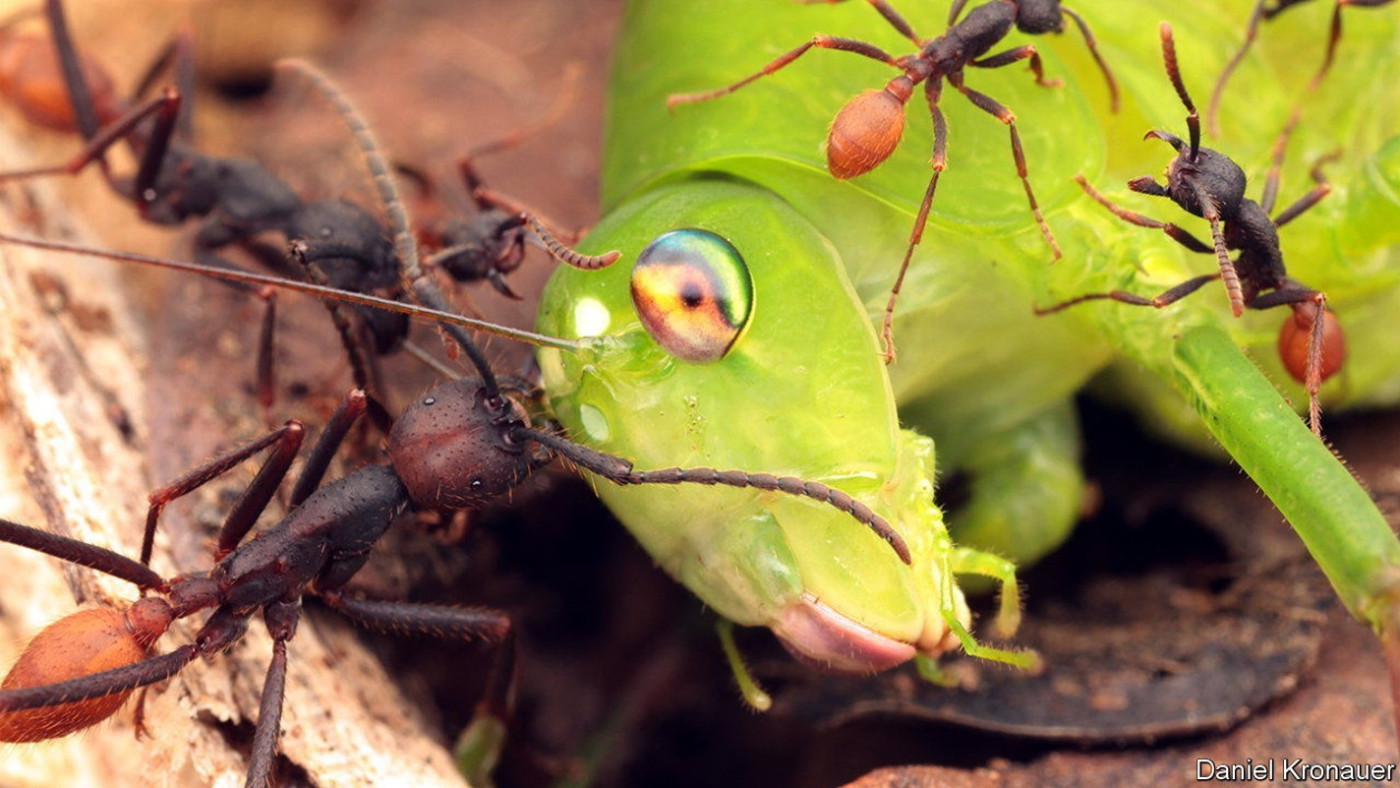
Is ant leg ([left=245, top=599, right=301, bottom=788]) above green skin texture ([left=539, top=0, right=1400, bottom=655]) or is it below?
below

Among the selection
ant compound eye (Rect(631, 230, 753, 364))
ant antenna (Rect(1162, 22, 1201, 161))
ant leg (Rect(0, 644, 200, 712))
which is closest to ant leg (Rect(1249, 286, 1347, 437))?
ant antenna (Rect(1162, 22, 1201, 161))

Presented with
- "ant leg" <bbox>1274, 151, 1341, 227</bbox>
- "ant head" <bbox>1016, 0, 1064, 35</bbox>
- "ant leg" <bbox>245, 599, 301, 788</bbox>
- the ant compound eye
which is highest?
"ant head" <bbox>1016, 0, 1064, 35</bbox>

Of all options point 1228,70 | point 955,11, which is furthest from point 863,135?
point 1228,70

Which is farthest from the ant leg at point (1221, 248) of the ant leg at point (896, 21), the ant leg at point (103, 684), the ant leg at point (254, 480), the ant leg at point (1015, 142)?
the ant leg at point (103, 684)

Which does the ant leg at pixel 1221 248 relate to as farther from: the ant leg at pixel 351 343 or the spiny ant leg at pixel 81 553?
the spiny ant leg at pixel 81 553

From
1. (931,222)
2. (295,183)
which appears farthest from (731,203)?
(295,183)

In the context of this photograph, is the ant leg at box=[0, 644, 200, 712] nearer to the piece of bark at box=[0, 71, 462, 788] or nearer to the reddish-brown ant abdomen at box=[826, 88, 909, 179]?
the piece of bark at box=[0, 71, 462, 788]

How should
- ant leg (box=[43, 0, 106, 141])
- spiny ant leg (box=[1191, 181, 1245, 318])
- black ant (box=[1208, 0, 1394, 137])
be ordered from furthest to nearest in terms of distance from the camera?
ant leg (box=[43, 0, 106, 141]) → black ant (box=[1208, 0, 1394, 137]) → spiny ant leg (box=[1191, 181, 1245, 318])

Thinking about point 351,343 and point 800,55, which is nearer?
point 800,55

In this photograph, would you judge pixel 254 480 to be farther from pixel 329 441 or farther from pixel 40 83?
pixel 40 83
